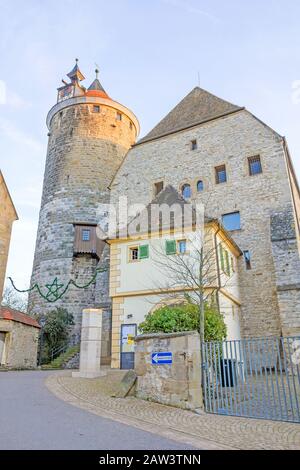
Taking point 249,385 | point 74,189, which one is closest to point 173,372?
point 249,385

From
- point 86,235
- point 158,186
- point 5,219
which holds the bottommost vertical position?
point 5,219

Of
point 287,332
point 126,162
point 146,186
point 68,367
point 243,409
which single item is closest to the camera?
point 243,409

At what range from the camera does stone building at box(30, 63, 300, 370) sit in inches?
682

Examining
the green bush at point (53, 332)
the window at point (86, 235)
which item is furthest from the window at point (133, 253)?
the window at point (86, 235)

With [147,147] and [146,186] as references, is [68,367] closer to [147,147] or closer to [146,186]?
[146,186]

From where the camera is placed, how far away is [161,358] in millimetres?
8055

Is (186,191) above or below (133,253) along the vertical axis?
above

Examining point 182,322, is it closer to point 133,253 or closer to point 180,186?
point 133,253

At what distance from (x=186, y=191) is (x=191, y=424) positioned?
660 inches

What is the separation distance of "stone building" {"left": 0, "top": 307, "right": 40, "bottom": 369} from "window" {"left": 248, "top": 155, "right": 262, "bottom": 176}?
1416 centimetres

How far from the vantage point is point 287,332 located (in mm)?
15125

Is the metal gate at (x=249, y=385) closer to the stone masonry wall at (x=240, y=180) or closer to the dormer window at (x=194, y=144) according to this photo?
the stone masonry wall at (x=240, y=180)
